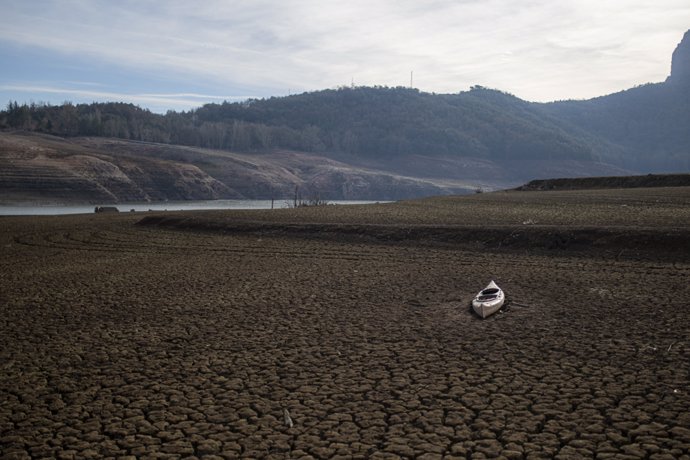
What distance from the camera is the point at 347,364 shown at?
6.67 m

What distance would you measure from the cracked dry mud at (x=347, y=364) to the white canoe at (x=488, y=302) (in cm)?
16

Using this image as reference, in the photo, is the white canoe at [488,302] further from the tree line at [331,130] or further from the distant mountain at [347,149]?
the tree line at [331,130]

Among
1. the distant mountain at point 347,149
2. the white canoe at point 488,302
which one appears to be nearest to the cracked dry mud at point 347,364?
the white canoe at point 488,302

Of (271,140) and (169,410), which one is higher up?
(271,140)

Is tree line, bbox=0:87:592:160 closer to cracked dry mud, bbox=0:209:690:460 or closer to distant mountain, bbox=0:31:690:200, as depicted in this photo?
distant mountain, bbox=0:31:690:200

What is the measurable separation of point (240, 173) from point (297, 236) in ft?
297

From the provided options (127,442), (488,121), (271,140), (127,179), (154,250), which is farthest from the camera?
(488,121)

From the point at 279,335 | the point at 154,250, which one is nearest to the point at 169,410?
the point at 279,335

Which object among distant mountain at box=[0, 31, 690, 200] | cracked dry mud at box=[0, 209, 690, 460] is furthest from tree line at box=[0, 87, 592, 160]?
cracked dry mud at box=[0, 209, 690, 460]

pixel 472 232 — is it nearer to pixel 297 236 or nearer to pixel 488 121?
pixel 297 236

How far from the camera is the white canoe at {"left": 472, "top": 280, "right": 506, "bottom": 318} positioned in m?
8.61

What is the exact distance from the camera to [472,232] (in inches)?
696

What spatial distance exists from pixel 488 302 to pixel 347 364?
3120 millimetres

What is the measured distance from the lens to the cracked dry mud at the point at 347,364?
4.79 metres
